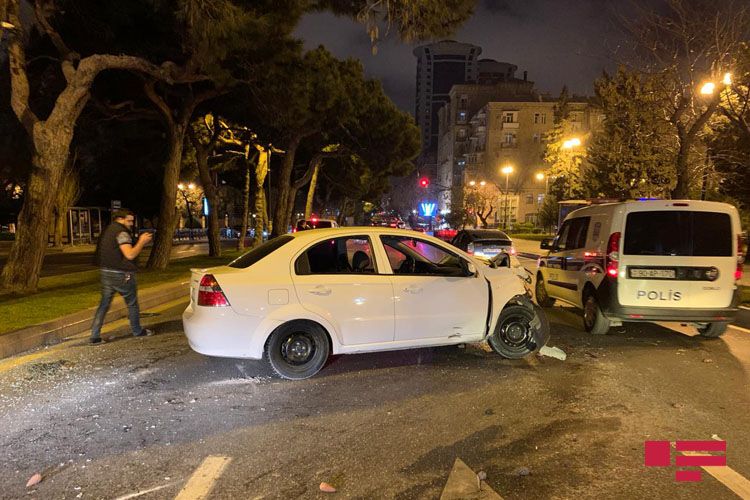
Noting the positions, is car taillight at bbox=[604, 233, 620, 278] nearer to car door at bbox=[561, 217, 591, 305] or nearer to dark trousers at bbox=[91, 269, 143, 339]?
car door at bbox=[561, 217, 591, 305]

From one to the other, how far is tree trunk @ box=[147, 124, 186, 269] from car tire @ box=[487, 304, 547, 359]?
42.2 ft

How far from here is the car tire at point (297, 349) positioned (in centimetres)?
568

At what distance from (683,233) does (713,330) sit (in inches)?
64.6

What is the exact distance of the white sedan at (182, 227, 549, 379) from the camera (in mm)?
5574

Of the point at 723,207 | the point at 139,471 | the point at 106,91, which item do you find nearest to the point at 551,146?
the point at 106,91

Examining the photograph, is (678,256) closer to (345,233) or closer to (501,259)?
(501,259)

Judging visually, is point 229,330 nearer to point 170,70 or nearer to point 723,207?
point 723,207

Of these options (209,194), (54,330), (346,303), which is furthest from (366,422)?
(209,194)

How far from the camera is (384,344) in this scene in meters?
5.98

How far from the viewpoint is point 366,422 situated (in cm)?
459

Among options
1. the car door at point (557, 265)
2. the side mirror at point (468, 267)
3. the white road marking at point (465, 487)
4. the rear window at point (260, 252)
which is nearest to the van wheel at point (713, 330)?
the car door at point (557, 265)

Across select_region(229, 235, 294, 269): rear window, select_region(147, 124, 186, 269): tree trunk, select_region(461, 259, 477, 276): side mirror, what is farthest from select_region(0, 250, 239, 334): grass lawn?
select_region(461, 259, 477, 276): side mirror

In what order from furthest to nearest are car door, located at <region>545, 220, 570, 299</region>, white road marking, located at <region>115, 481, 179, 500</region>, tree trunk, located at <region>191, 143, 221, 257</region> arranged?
Answer: tree trunk, located at <region>191, 143, 221, 257</region>, car door, located at <region>545, 220, 570, 299</region>, white road marking, located at <region>115, 481, 179, 500</region>

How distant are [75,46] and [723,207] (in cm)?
1531
